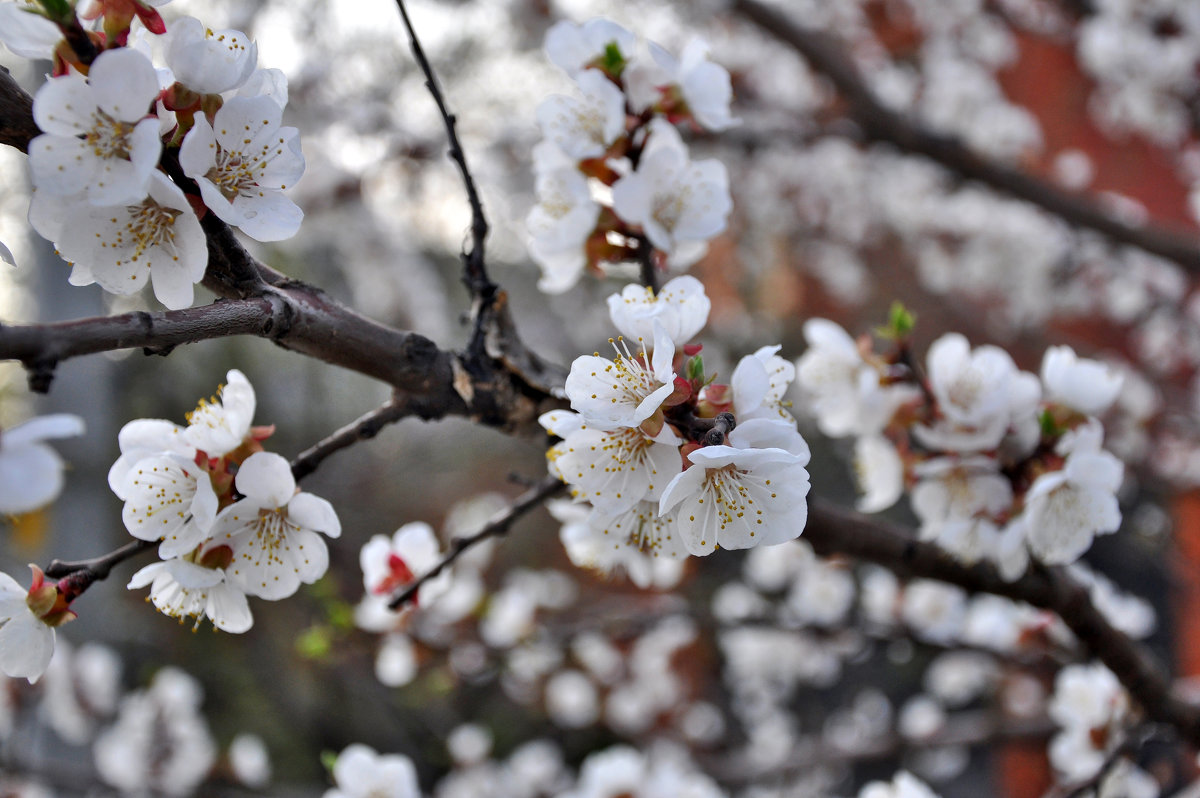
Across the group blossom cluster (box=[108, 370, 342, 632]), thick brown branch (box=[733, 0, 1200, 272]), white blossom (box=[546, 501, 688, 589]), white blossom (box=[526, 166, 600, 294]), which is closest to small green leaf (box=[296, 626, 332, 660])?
white blossom (box=[546, 501, 688, 589])

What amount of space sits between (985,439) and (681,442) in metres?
0.52

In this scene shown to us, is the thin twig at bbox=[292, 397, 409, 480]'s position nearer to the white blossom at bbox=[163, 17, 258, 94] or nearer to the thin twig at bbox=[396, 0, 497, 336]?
the thin twig at bbox=[396, 0, 497, 336]

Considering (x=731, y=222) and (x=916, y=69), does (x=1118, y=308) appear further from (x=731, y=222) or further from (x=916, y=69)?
(x=916, y=69)

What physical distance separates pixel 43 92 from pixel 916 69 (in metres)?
6.08

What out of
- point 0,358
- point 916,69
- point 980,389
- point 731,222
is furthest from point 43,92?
point 916,69

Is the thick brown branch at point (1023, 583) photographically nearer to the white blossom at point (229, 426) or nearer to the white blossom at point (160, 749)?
the white blossom at point (229, 426)

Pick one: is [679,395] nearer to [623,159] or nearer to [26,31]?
[623,159]

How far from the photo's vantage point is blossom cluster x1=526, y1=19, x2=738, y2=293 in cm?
90

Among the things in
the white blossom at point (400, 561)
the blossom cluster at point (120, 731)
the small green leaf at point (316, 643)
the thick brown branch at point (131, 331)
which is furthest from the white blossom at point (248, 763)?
the thick brown branch at point (131, 331)

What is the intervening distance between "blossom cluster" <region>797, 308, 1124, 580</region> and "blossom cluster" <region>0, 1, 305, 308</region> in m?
0.73

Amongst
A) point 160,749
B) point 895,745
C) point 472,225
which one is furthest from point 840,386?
point 160,749

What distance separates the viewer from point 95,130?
547mm

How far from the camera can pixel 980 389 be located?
934 millimetres

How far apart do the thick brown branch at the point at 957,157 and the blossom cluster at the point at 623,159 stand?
1.75 meters
